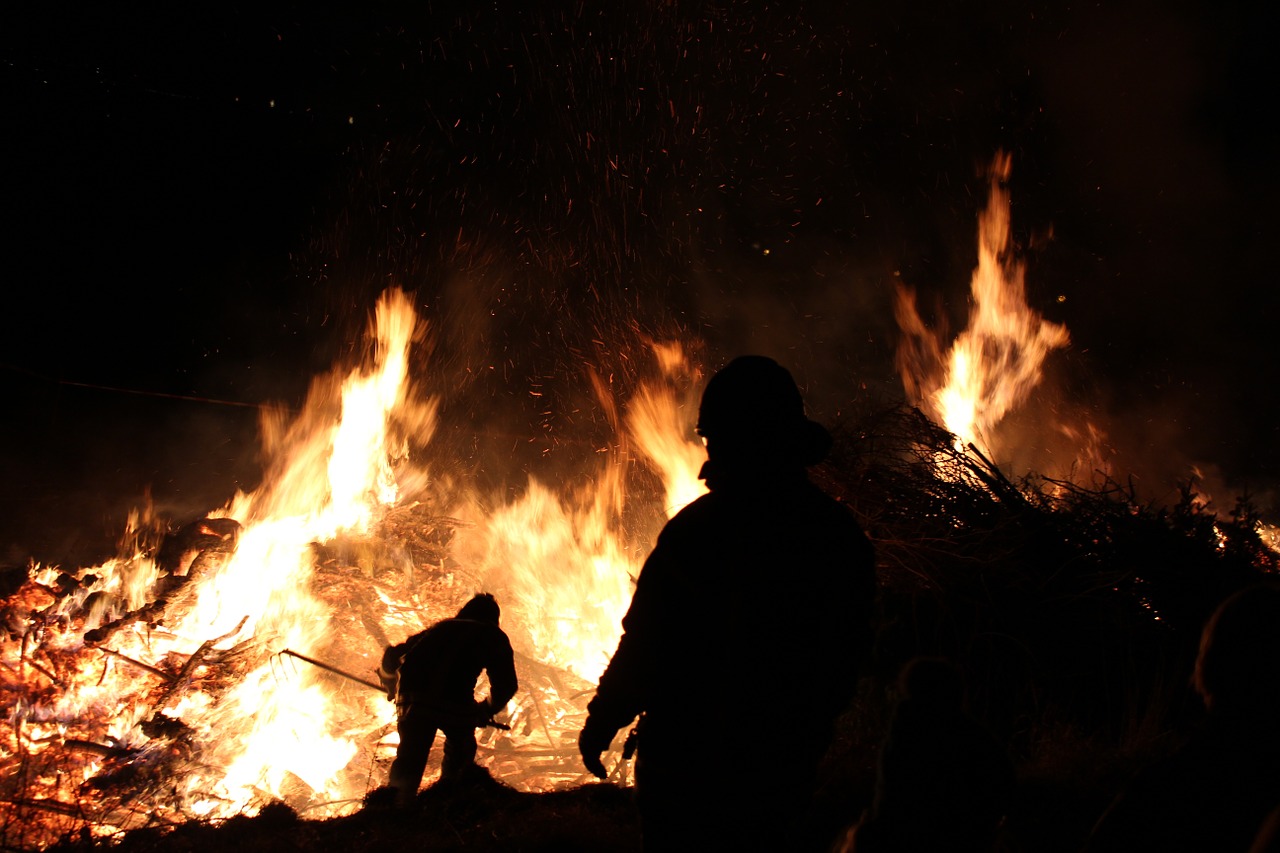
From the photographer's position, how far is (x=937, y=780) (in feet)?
5.88

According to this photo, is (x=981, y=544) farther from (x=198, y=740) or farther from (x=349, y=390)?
(x=349, y=390)

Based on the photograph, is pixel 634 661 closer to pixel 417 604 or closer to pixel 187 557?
pixel 417 604

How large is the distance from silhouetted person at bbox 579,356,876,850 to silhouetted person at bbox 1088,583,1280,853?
1126mm

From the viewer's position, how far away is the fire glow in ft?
16.9

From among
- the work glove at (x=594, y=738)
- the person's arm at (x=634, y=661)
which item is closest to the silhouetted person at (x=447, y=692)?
the work glove at (x=594, y=738)

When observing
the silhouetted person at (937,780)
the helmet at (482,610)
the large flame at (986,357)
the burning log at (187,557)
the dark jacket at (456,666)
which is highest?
the large flame at (986,357)

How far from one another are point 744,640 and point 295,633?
712 centimetres

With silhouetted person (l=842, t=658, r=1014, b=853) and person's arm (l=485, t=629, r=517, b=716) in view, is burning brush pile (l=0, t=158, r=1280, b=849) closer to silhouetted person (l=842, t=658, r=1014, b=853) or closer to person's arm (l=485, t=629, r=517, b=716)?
person's arm (l=485, t=629, r=517, b=716)

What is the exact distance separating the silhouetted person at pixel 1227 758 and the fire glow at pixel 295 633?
4068mm

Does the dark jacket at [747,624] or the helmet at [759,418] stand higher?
the helmet at [759,418]

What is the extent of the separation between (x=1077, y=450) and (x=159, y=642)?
20056 millimetres

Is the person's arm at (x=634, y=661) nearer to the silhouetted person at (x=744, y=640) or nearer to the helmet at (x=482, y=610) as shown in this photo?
the silhouetted person at (x=744, y=640)

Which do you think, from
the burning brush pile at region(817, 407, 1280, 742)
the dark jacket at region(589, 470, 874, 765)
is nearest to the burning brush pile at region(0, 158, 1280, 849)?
the burning brush pile at region(817, 407, 1280, 742)

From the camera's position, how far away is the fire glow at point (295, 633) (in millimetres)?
5152
